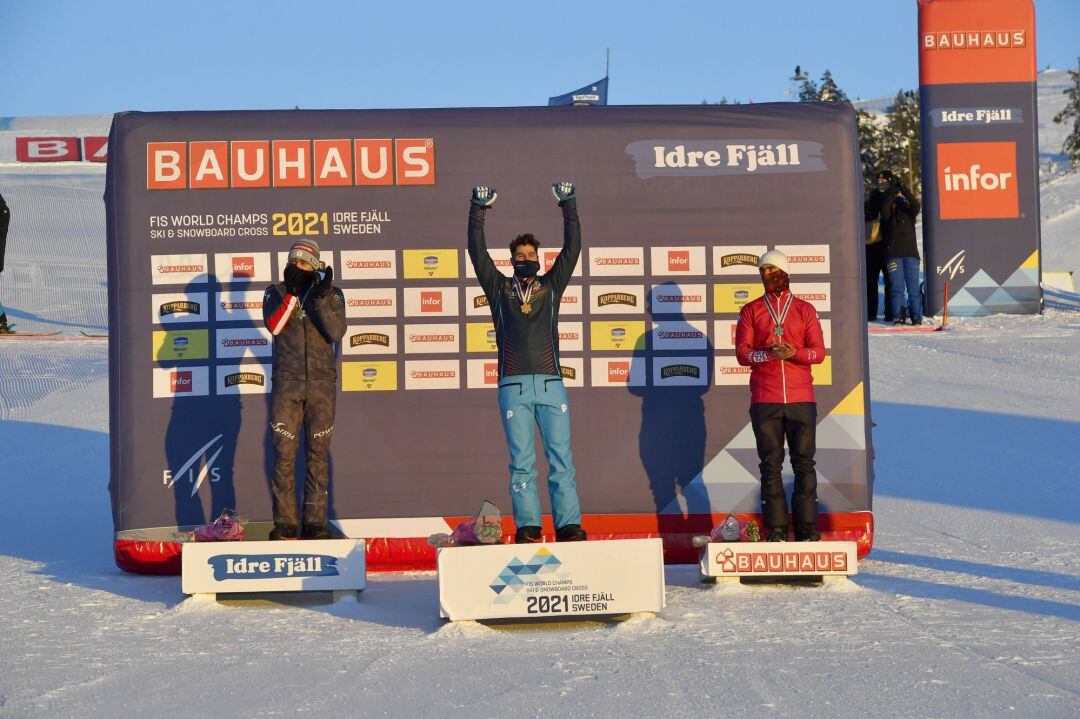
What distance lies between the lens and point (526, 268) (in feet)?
22.1

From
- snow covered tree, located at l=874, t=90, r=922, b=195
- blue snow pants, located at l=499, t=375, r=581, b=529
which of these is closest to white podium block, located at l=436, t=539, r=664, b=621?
blue snow pants, located at l=499, t=375, r=581, b=529

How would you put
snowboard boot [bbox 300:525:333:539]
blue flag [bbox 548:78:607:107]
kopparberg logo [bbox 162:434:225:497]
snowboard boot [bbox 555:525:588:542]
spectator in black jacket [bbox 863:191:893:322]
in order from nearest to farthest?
1. snowboard boot [bbox 555:525:588:542]
2. snowboard boot [bbox 300:525:333:539]
3. kopparberg logo [bbox 162:434:225:497]
4. spectator in black jacket [bbox 863:191:893:322]
5. blue flag [bbox 548:78:607:107]

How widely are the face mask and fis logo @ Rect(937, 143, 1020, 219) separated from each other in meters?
11.4

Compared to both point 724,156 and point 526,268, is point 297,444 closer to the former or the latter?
point 526,268

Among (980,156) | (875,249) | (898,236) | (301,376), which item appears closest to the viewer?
(301,376)

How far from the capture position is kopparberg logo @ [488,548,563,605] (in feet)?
20.3

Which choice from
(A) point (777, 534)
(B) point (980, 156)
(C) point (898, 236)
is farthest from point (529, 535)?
(B) point (980, 156)

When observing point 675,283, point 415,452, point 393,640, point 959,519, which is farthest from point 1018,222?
point 393,640

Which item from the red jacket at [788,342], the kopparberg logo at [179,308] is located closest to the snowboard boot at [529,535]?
the red jacket at [788,342]

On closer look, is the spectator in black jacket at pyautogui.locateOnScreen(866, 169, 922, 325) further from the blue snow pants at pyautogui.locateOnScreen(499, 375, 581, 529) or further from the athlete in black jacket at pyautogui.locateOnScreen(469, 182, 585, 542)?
the blue snow pants at pyautogui.locateOnScreen(499, 375, 581, 529)

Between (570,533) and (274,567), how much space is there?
1.59 m

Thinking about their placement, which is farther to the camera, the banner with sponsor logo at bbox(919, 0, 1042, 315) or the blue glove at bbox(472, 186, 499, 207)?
the banner with sponsor logo at bbox(919, 0, 1042, 315)

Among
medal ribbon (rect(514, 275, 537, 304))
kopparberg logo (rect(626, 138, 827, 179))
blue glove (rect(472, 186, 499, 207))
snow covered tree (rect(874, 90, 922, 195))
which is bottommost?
medal ribbon (rect(514, 275, 537, 304))

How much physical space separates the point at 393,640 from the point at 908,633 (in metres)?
2.33
